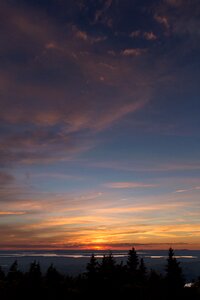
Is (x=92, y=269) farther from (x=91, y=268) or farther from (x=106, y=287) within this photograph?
(x=106, y=287)

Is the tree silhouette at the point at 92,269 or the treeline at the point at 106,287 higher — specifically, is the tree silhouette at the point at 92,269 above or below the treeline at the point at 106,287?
above

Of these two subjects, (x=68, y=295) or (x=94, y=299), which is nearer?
(x=94, y=299)

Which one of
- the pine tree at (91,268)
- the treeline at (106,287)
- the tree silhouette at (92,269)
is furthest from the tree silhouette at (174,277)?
the pine tree at (91,268)

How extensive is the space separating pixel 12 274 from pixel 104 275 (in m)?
29.8

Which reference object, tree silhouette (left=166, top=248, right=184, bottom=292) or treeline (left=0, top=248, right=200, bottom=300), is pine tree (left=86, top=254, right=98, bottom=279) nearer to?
treeline (left=0, top=248, right=200, bottom=300)

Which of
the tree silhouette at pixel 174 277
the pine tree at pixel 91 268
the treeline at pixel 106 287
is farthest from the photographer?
the tree silhouette at pixel 174 277

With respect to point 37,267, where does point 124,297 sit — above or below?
below

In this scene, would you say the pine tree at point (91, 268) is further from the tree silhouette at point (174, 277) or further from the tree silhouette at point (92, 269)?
the tree silhouette at point (174, 277)

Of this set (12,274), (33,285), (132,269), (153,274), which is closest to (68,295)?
(33,285)

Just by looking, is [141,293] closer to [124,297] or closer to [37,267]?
[124,297]

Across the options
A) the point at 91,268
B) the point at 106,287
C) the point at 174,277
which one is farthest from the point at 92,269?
the point at 174,277

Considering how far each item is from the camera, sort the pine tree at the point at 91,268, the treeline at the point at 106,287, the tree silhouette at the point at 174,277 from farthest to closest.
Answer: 1. the tree silhouette at the point at 174,277
2. the treeline at the point at 106,287
3. the pine tree at the point at 91,268

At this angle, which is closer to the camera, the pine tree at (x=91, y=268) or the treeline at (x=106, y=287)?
the pine tree at (x=91, y=268)

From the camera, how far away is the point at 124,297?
45219mm
